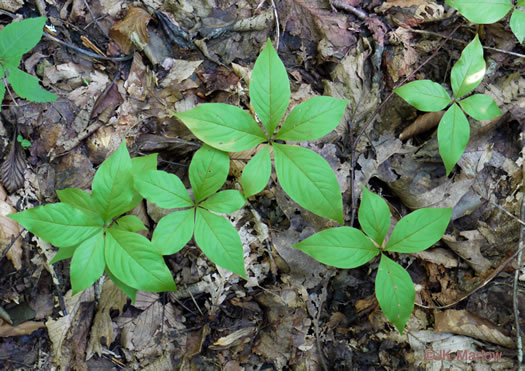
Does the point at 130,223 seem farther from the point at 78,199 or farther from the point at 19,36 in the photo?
the point at 19,36

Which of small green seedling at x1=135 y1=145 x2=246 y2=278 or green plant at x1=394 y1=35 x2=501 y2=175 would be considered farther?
green plant at x1=394 y1=35 x2=501 y2=175

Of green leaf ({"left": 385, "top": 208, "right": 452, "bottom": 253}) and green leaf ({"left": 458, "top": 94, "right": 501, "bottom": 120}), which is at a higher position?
green leaf ({"left": 458, "top": 94, "right": 501, "bottom": 120})

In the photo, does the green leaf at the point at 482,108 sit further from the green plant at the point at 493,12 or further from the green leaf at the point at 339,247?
the green leaf at the point at 339,247

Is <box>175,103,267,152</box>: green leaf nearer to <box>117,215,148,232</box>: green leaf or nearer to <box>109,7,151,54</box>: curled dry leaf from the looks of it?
<box>117,215,148,232</box>: green leaf

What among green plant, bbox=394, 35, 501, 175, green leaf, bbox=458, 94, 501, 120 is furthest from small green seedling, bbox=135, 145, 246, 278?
green leaf, bbox=458, 94, 501, 120

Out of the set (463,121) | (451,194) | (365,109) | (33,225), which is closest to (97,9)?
(33,225)

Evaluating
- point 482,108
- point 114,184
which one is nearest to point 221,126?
point 114,184

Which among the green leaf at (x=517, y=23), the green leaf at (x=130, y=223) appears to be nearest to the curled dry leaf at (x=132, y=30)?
the green leaf at (x=130, y=223)

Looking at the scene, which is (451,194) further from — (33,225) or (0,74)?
(0,74)
